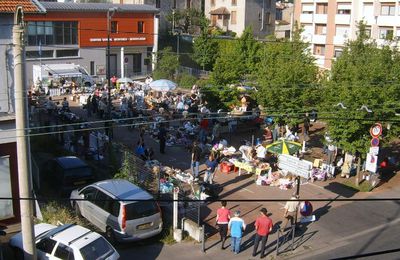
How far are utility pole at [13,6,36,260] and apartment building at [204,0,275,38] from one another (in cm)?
6032

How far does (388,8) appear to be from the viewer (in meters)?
47.9

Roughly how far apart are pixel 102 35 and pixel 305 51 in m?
23.9

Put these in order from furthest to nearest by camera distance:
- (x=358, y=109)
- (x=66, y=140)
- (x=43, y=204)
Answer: (x=66, y=140)
(x=358, y=109)
(x=43, y=204)

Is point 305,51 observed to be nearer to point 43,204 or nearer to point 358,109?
point 358,109

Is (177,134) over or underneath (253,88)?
underneath

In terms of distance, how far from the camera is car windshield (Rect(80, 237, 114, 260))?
12.8m

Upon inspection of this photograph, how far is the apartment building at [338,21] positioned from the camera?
47.9 metres

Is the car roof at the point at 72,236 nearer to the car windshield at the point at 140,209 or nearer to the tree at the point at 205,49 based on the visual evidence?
the car windshield at the point at 140,209

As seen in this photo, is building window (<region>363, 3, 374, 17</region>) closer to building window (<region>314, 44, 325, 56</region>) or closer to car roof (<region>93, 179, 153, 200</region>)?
building window (<region>314, 44, 325, 56</region>)

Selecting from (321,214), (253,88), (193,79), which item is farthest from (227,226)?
(193,79)

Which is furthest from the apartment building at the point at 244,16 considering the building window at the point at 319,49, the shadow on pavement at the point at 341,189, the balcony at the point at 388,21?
the shadow on pavement at the point at 341,189

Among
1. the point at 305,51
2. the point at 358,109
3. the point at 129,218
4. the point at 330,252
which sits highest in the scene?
the point at 305,51

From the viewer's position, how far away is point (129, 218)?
598 inches

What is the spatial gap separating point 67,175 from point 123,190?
409 cm
